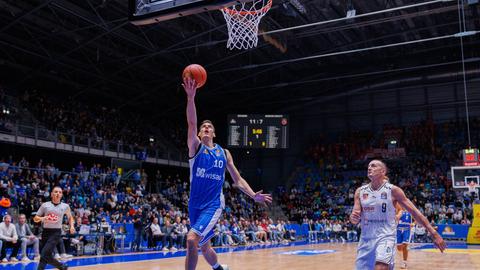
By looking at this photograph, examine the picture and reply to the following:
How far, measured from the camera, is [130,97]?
29672 mm

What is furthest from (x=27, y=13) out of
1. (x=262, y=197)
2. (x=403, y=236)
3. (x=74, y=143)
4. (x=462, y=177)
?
(x=462, y=177)

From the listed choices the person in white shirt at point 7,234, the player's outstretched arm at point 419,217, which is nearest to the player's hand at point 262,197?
the player's outstretched arm at point 419,217

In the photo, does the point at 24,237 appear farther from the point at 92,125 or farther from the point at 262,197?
the point at 92,125

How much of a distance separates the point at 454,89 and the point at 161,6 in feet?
91.1

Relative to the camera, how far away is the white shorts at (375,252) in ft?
14.9

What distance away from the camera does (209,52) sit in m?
23.5

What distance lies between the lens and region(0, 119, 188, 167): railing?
2059 cm

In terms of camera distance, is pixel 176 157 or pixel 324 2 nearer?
pixel 324 2

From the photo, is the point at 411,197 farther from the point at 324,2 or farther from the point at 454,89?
the point at 324,2

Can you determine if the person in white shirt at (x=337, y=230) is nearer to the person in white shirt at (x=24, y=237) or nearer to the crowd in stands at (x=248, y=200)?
the crowd in stands at (x=248, y=200)

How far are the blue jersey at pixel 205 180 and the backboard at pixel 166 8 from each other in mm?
2390

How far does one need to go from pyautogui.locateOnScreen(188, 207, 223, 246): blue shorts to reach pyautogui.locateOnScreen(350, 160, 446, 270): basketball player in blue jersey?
4.58 feet

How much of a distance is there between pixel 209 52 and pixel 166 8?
16907 millimetres

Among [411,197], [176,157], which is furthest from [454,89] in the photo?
[176,157]
